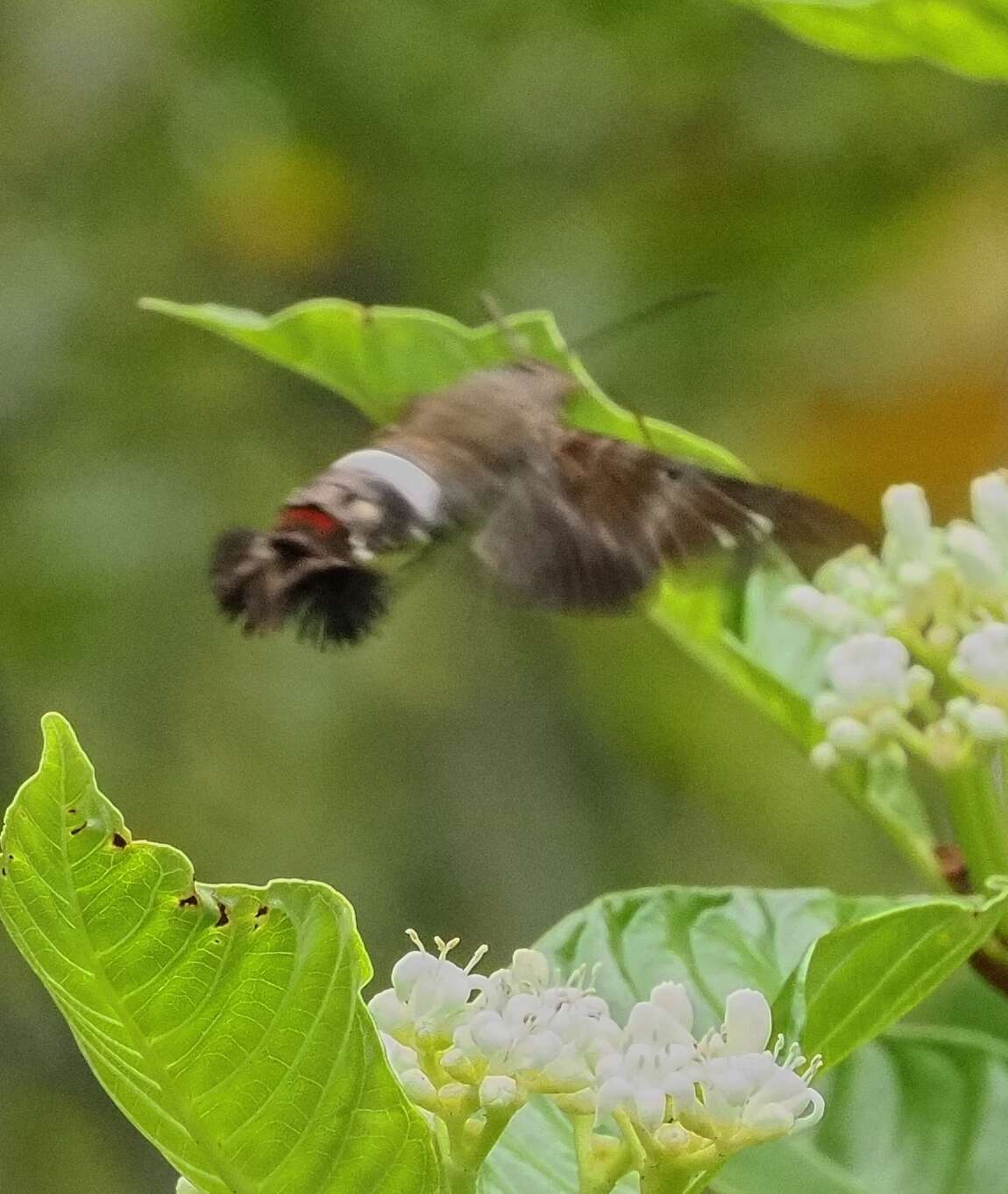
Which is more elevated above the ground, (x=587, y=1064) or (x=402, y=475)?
(x=402, y=475)

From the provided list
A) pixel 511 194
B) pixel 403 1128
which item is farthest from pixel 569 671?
pixel 403 1128

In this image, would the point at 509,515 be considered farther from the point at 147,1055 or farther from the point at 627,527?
the point at 147,1055

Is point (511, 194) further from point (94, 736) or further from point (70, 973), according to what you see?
point (70, 973)

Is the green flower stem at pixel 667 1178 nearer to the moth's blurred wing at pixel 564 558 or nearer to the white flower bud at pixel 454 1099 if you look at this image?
the white flower bud at pixel 454 1099

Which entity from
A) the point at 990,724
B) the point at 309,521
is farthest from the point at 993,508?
the point at 309,521

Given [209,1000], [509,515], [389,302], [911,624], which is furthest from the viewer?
[389,302]

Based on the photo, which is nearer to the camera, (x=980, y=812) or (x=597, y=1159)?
(x=597, y=1159)
